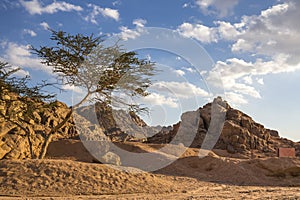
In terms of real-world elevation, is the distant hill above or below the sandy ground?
above

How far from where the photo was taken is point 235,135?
1278 inches

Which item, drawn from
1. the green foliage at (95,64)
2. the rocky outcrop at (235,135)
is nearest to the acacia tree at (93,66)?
the green foliage at (95,64)

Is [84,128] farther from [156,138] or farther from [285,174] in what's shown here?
[285,174]

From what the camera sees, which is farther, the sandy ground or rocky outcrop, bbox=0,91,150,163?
rocky outcrop, bbox=0,91,150,163

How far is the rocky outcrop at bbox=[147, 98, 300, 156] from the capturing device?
32000 mm

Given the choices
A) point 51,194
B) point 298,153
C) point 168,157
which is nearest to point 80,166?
point 51,194

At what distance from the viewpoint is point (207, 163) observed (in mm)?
19828

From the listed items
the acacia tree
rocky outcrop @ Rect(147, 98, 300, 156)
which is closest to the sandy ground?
the acacia tree

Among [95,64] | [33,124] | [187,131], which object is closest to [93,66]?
[95,64]

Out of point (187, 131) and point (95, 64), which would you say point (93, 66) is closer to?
point (95, 64)

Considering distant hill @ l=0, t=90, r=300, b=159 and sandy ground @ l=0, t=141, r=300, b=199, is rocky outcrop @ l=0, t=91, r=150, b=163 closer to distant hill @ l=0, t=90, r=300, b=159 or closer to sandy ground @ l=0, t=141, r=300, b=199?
distant hill @ l=0, t=90, r=300, b=159

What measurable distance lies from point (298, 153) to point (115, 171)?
2705cm

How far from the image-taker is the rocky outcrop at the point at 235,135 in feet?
105

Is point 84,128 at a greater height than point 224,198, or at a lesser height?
greater
